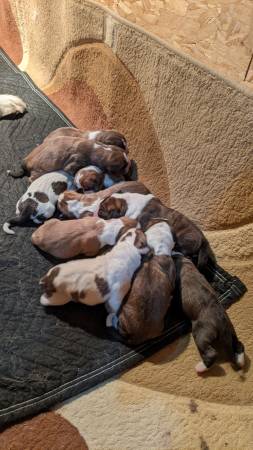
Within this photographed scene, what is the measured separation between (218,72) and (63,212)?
100 centimetres

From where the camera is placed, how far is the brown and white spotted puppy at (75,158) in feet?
7.42

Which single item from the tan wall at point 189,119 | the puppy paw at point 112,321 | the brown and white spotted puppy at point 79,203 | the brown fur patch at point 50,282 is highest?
the tan wall at point 189,119

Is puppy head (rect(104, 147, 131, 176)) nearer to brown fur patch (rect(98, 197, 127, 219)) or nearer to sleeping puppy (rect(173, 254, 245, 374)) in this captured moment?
brown fur patch (rect(98, 197, 127, 219))

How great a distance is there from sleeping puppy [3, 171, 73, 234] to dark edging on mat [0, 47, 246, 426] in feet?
0.20

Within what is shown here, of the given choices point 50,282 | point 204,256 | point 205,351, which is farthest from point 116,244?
point 205,351

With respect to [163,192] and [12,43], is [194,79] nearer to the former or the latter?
[163,192]

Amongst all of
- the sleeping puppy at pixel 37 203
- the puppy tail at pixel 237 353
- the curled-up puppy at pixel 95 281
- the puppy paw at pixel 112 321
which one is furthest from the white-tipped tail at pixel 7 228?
the puppy tail at pixel 237 353

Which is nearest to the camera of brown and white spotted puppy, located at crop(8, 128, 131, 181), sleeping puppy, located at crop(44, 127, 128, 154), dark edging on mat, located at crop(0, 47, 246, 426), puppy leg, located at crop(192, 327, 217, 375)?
dark edging on mat, located at crop(0, 47, 246, 426)

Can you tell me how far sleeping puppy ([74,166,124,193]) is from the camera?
219 centimetres

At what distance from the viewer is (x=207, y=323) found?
1642 mm

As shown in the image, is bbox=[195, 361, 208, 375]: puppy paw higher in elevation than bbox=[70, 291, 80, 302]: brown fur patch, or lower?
lower

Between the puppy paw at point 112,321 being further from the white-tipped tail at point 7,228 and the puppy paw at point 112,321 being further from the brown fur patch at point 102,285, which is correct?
the white-tipped tail at point 7,228

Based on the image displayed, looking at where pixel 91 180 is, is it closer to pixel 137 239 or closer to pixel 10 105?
pixel 137 239

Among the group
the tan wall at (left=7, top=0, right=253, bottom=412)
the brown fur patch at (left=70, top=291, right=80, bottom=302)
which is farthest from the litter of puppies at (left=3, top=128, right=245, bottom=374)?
the tan wall at (left=7, top=0, right=253, bottom=412)
